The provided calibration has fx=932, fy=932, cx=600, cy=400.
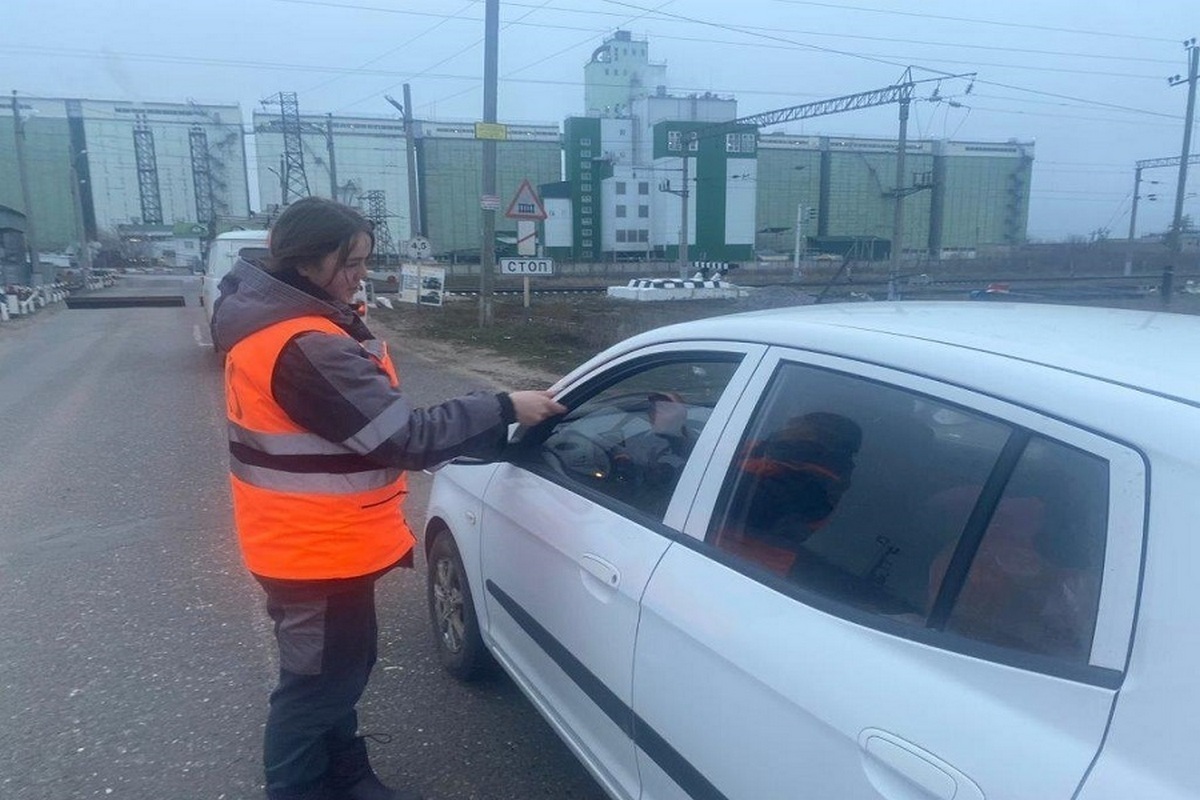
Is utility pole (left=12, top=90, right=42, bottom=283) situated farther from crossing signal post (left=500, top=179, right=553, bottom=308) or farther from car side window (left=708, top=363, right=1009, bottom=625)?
car side window (left=708, top=363, right=1009, bottom=625)

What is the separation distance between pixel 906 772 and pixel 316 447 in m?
1.69

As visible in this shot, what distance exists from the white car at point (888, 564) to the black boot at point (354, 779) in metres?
0.59

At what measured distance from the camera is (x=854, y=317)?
2.35 m

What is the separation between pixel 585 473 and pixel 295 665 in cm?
102

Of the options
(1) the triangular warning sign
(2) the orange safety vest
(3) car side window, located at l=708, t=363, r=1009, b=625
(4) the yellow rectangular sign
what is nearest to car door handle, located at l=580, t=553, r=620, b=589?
(3) car side window, located at l=708, t=363, r=1009, b=625

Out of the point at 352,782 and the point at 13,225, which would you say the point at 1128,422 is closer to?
the point at 352,782

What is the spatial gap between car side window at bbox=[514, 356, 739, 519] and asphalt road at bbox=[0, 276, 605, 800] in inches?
43.5

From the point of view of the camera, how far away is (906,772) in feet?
5.12

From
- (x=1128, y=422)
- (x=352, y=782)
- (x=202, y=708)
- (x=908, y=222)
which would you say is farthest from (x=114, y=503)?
(x=908, y=222)

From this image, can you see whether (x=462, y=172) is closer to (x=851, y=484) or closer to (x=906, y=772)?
(x=851, y=484)

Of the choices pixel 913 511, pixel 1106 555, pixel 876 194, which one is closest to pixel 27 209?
pixel 913 511

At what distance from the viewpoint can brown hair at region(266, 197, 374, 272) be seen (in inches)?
103

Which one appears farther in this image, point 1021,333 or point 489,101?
point 489,101

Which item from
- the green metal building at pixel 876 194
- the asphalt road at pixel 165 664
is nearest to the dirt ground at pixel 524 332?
the asphalt road at pixel 165 664
